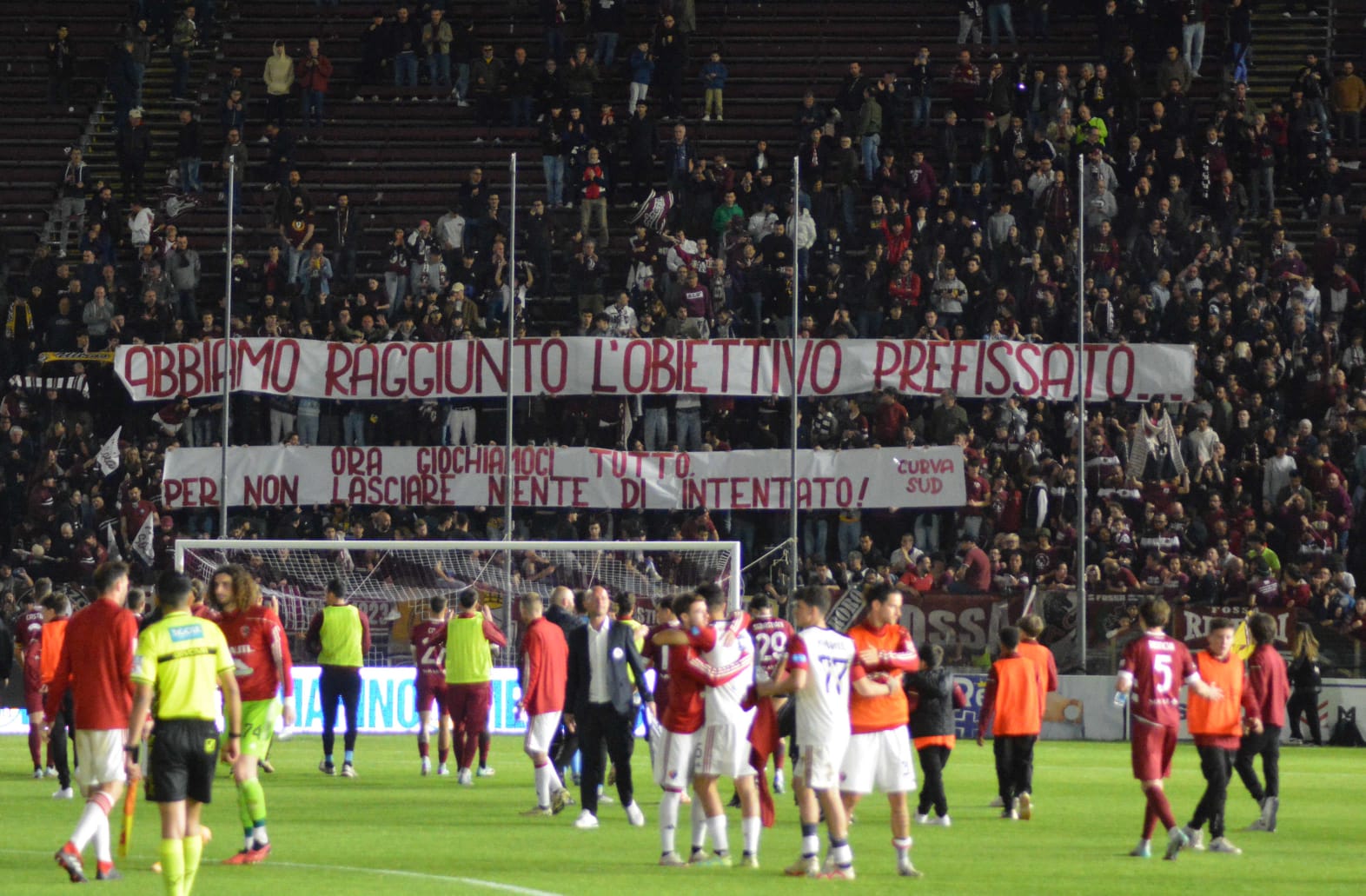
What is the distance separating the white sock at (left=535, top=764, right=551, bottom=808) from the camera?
58.9 ft

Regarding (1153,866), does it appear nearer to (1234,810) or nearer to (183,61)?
(1234,810)

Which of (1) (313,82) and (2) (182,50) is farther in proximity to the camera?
(2) (182,50)

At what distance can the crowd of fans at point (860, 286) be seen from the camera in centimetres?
3062

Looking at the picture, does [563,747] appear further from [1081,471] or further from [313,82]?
[313,82]

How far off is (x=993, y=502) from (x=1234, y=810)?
38.1 ft

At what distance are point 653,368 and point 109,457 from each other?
8.60 meters

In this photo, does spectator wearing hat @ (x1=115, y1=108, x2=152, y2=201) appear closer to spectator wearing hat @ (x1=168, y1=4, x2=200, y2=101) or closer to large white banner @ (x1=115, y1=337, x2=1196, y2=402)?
spectator wearing hat @ (x1=168, y1=4, x2=200, y2=101)

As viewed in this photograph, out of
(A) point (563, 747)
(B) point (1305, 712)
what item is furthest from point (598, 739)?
(B) point (1305, 712)

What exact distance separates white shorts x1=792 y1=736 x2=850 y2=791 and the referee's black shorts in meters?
3.74

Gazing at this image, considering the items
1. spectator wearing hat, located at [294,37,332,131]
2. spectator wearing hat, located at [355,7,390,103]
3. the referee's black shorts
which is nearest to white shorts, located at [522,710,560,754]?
the referee's black shorts

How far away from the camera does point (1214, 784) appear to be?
50.3ft

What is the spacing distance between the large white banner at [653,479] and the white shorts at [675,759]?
51.8 ft

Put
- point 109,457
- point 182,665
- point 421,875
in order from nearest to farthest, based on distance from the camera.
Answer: point 182,665 → point 421,875 → point 109,457

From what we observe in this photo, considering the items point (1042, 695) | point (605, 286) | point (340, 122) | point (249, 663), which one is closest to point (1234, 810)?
point (1042, 695)
